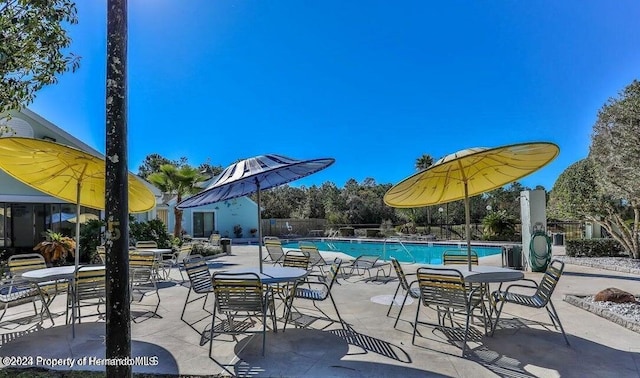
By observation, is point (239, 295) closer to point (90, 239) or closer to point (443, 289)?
point (443, 289)

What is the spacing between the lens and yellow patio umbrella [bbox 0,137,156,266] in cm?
425

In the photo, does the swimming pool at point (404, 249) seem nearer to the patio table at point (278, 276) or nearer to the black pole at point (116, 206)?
the patio table at point (278, 276)

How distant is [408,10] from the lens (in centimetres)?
1306

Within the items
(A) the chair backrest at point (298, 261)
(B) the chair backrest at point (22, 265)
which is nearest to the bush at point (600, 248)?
(A) the chair backrest at point (298, 261)

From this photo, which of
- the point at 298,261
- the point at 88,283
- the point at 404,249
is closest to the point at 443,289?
the point at 298,261

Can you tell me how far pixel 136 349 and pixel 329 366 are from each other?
2.21 metres

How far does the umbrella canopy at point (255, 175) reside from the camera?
4316 millimetres

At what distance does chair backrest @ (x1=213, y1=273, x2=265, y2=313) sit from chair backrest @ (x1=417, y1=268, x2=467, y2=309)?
183cm

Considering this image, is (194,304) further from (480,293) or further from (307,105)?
(307,105)

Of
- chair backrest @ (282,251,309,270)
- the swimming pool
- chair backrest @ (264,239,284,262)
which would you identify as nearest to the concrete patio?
chair backrest @ (282,251,309,270)

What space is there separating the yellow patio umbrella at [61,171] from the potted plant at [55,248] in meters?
4.87

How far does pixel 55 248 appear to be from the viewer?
994cm

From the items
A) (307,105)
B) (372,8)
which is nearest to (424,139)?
(307,105)

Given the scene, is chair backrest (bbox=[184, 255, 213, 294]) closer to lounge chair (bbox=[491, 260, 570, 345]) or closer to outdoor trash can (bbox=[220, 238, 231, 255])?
lounge chair (bbox=[491, 260, 570, 345])
